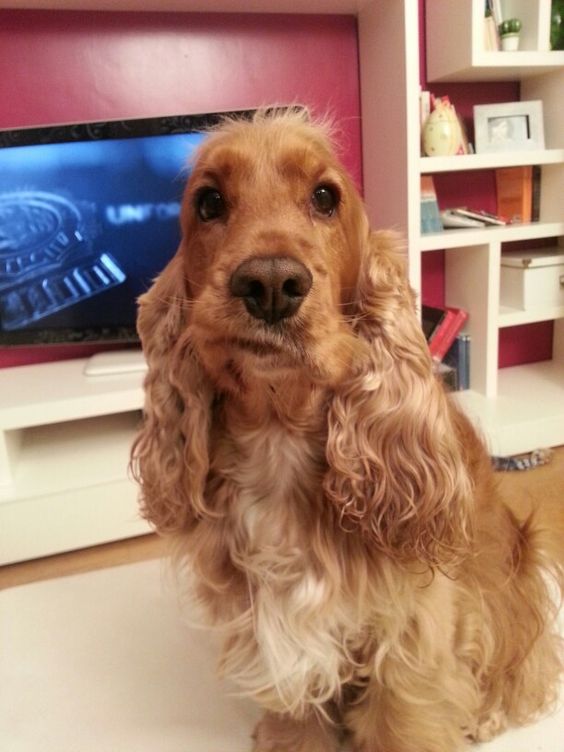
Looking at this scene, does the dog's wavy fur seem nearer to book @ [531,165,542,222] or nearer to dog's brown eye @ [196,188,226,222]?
dog's brown eye @ [196,188,226,222]

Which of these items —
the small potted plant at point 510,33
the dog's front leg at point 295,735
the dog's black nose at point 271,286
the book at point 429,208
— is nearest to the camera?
the dog's black nose at point 271,286

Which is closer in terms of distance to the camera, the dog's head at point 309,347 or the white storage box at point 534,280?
the dog's head at point 309,347

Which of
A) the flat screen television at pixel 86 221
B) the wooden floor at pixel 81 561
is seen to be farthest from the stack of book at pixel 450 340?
the wooden floor at pixel 81 561

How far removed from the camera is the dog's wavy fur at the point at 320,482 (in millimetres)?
879

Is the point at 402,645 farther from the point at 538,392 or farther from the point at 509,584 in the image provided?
the point at 538,392

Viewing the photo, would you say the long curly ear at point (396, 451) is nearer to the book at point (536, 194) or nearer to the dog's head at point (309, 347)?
the dog's head at point (309, 347)

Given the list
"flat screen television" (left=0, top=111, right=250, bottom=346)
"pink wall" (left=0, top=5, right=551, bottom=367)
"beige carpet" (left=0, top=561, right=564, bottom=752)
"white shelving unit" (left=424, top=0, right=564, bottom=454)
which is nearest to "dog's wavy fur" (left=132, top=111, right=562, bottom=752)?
"beige carpet" (left=0, top=561, right=564, bottom=752)

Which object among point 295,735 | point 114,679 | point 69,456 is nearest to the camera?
point 295,735

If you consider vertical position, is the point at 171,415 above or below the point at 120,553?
above

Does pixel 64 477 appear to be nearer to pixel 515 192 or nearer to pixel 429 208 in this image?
pixel 429 208

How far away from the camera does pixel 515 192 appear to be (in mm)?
2512

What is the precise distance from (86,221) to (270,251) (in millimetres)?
1469

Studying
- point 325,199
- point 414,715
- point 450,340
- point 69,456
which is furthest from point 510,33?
point 414,715

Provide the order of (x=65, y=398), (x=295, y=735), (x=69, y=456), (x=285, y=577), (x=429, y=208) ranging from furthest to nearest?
1. (x=429, y=208)
2. (x=69, y=456)
3. (x=65, y=398)
4. (x=295, y=735)
5. (x=285, y=577)
